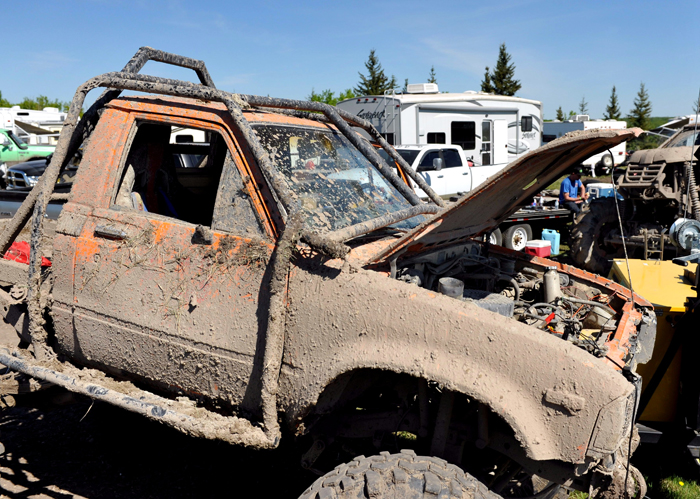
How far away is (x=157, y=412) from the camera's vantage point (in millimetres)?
2684

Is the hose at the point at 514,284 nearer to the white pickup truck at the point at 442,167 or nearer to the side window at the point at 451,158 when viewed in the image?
the white pickup truck at the point at 442,167

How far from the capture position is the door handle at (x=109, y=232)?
3004 mm

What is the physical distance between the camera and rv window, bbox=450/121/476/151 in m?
16.2

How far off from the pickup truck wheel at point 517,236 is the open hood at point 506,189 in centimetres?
779

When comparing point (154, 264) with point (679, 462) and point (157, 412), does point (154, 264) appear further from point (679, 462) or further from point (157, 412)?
point (679, 462)

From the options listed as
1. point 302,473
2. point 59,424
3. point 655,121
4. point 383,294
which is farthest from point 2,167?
point 655,121

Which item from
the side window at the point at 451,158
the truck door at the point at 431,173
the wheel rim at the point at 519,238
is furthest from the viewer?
the side window at the point at 451,158

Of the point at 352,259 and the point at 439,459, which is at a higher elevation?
the point at 352,259

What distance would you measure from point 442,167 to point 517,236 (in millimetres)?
2383

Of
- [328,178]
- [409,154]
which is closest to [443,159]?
[409,154]

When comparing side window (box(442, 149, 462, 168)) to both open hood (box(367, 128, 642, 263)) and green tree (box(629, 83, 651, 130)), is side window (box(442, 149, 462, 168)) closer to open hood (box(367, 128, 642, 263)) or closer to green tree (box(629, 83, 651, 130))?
open hood (box(367, 128, 642, 263))

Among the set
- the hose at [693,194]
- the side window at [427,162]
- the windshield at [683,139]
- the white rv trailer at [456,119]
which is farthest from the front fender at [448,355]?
the white rv trailer at [456,119]

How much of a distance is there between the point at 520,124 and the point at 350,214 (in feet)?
54.2

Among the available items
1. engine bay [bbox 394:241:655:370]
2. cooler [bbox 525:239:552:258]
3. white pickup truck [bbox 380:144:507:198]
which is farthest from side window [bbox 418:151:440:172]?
engine bay [bbox 394:241:655:370]
